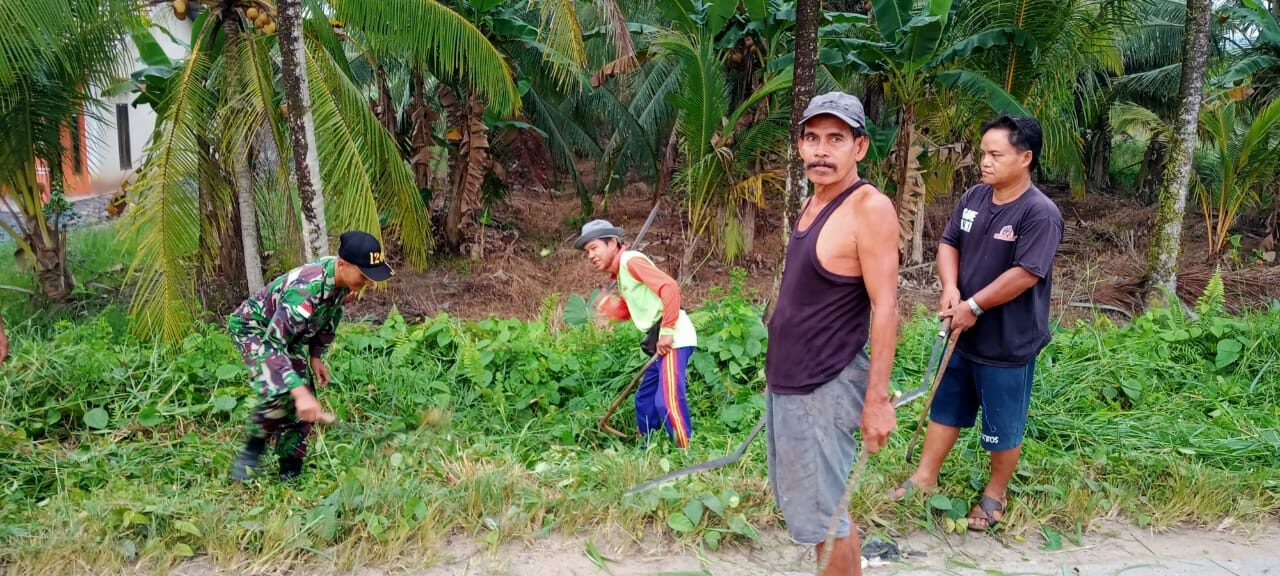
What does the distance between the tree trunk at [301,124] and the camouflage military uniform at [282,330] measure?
2345 millimetres

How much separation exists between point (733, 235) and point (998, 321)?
25.7 feet

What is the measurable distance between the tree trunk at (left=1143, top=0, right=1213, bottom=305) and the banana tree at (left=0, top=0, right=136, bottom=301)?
8.48m

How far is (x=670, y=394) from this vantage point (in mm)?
4789

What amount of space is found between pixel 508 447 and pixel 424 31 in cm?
378

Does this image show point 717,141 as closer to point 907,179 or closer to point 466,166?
point 907,179

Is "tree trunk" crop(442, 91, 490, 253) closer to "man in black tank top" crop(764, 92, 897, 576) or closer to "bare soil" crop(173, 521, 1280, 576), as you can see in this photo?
"bare soil" crop(173, 521, 1280, 576)

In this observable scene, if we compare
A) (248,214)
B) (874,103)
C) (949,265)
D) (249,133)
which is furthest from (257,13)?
(874,103)

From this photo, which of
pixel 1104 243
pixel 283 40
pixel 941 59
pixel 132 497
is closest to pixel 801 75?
pixel 941 59

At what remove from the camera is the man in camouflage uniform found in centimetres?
394

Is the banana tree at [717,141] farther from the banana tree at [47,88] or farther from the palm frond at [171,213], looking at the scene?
the banana tree at [47,88]

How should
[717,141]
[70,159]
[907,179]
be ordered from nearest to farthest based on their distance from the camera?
1. [70,159]
2. [717,141]
3. [907,179]

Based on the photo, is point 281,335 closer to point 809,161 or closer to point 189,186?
point 809,161

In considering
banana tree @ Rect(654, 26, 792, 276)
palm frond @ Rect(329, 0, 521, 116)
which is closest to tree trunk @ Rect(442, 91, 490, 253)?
banana tree @ Rect(654, 26, 792, 276)

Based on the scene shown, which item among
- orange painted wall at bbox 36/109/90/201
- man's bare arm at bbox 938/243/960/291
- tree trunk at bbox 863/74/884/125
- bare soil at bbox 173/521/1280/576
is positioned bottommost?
bare soil at bbox 173/521/1280/576
